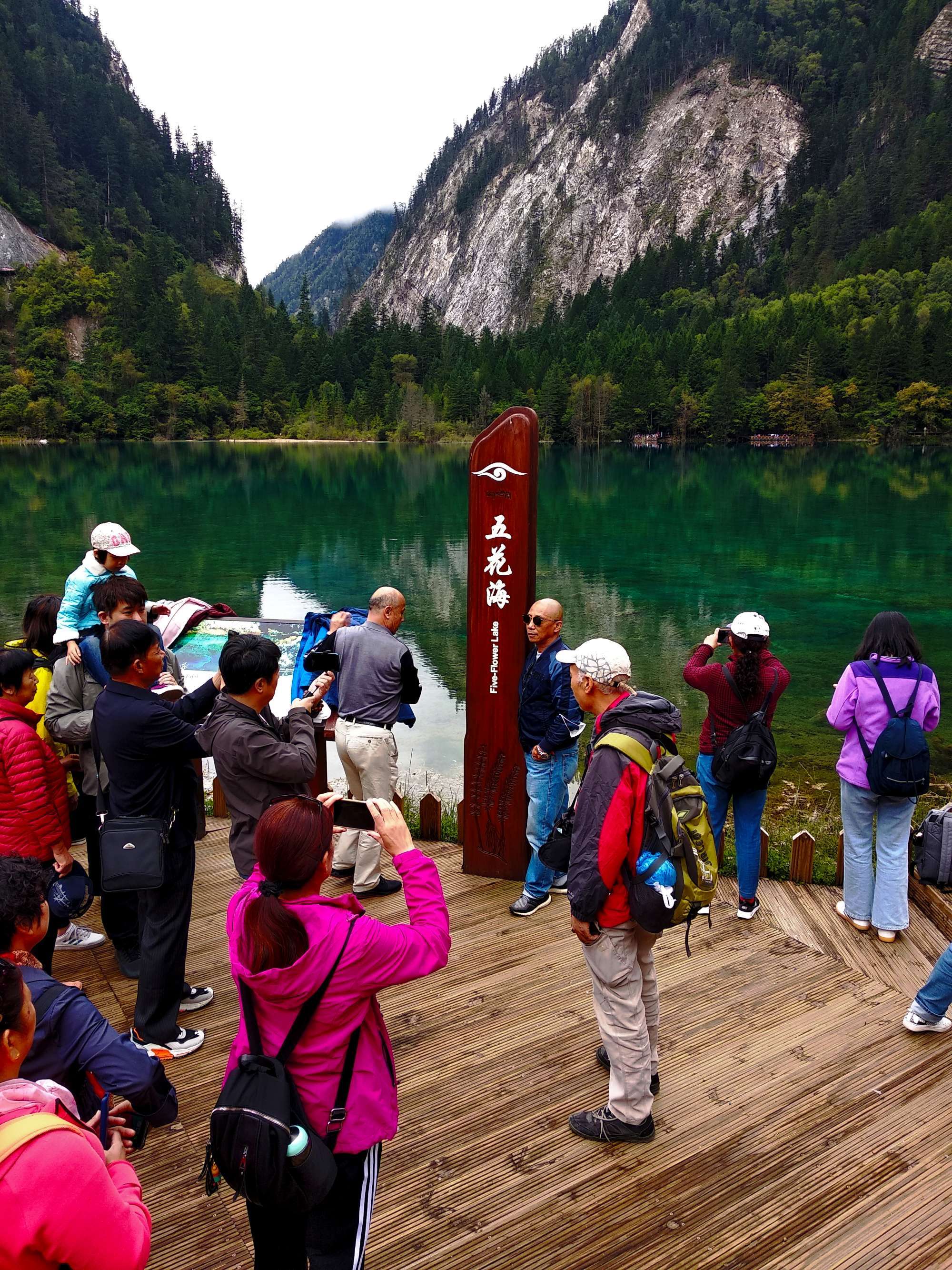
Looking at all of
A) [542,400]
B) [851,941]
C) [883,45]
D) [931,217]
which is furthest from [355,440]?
[883,45]

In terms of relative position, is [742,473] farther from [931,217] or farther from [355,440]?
[931,217]

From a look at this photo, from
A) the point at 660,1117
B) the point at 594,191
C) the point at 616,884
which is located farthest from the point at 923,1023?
the point at 594,191

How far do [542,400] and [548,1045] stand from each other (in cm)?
7773

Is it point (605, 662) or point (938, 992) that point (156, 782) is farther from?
point (938, 992)

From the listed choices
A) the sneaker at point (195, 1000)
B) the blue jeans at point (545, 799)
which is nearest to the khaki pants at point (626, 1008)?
the blue jeans at point (545, 799)

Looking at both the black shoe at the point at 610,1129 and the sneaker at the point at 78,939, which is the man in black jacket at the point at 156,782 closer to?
the sneaker at the point at 78,939

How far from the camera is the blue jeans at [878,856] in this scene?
3.92m

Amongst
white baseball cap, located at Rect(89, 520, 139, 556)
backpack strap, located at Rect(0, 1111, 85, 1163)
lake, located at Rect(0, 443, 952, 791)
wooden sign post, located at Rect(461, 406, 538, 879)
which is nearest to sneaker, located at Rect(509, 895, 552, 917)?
wooden sign post, located at Rect(461, 406, 538, 879)

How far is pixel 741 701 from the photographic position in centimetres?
420

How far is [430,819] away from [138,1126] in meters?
3.53

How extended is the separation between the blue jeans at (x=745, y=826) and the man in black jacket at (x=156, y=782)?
99.5 inches

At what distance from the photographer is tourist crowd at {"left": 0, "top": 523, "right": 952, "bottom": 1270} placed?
158 centimetres

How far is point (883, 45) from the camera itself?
365 ft

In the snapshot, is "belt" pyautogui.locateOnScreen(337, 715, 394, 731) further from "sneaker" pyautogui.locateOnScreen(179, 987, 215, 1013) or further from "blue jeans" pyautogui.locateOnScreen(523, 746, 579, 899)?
"sneaker" pyautogui.locateOnScreen(179, 987, 215, 1013)
